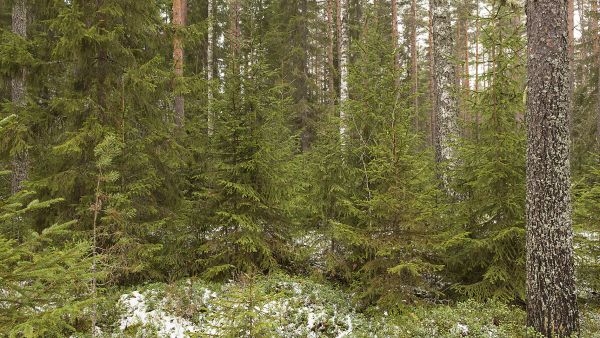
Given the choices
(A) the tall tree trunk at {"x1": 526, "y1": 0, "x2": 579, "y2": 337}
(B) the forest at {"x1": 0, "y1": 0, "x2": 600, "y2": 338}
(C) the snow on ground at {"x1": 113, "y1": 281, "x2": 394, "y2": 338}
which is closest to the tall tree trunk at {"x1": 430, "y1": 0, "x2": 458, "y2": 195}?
(B) the forest at {"x1": 0, "y1": 0, "x2": 600, "y2": 338}

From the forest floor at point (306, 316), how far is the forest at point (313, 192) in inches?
1.6

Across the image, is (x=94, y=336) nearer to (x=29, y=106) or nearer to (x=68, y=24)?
(x=29, y=106)

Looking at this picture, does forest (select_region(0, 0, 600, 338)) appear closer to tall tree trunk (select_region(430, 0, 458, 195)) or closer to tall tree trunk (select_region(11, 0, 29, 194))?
tall tree trunk (select_region(430, 0, 458, 195))

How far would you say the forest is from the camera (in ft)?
19.8

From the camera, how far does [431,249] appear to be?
7746 millimetres

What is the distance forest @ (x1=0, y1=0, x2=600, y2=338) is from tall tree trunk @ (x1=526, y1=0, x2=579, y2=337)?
0.02 m

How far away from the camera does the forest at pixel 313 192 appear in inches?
238

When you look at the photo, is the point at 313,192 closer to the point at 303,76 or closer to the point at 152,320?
the point at 152,320

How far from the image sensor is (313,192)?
952cm

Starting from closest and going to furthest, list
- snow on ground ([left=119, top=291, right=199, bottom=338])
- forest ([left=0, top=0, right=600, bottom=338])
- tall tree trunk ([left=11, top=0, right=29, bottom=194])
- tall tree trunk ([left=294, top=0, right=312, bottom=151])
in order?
forest ([left=0, top=0, right=600, bottom=338])
snow on ground ([left=119, top=291, right=199, bottom=338])
tall tree trunk ([left=11, top=0, right=29, bottom=194])
tall tree trunk ([left=294, top=0, right=312, bottom=151])

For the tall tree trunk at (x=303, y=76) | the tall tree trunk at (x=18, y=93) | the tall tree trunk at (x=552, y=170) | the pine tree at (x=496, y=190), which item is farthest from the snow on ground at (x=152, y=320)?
the tall tree trunk at (x=303, y=76)

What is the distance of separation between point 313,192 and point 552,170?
5.23 m

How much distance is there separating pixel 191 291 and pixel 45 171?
4.47 meters

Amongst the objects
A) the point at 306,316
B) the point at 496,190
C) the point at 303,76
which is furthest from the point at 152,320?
the point at 303,76
